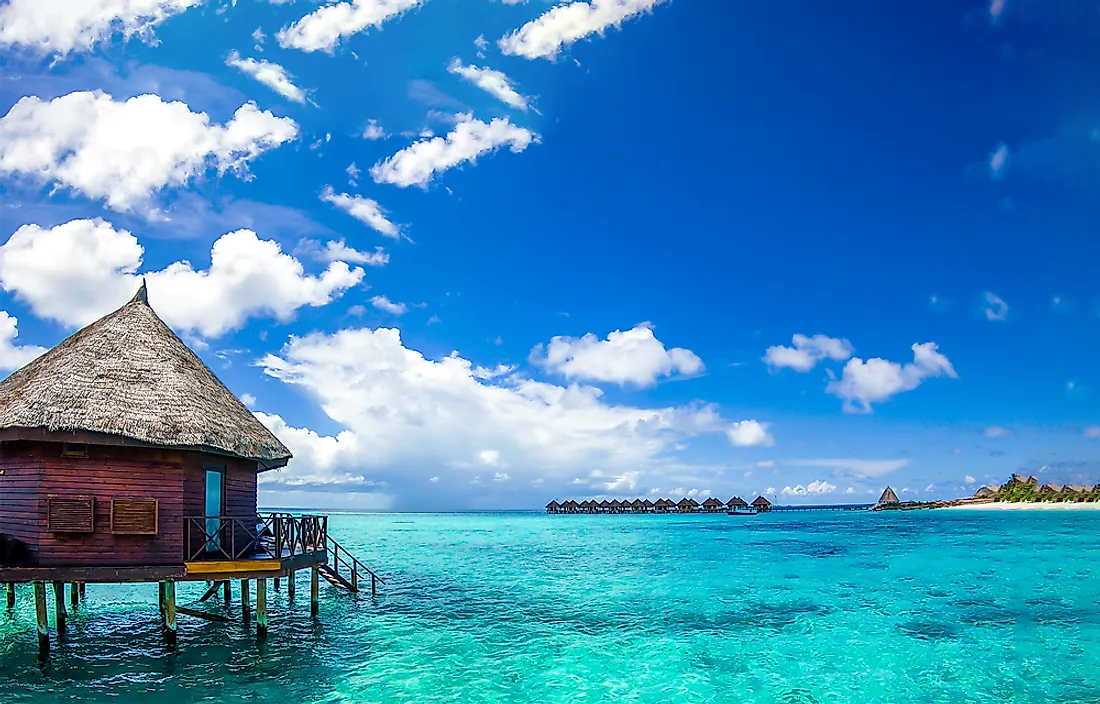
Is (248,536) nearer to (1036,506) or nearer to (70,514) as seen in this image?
(70,514)

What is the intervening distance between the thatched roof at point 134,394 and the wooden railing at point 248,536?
1.77m

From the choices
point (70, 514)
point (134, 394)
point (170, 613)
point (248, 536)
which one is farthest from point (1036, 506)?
point (70, 514)

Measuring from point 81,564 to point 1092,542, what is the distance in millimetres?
63036

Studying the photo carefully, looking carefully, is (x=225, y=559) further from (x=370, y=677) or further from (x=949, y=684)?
(x=949, y=684)

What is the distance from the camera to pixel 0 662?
684 inches

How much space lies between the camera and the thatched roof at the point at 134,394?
16266 millimetres

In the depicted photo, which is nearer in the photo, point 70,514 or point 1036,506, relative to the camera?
point 70,514

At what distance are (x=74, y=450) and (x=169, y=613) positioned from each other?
457 cm

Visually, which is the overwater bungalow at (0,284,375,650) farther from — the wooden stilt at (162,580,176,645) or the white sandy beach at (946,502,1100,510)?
the white sandy beach at (946,502,1100,510)

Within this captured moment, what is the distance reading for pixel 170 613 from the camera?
17.9 meters

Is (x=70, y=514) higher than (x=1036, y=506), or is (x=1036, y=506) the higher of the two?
(x=70, y=514)

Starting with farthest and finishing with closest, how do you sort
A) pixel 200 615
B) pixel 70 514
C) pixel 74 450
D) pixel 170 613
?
A: pixel 200 615 → pixel 170 613 → pixel 74 450 → pixel 70 514

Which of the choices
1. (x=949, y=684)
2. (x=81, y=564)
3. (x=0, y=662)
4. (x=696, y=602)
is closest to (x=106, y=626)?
(x=0, y=662)

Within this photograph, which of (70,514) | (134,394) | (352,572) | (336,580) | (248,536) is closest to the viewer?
(70,514)
